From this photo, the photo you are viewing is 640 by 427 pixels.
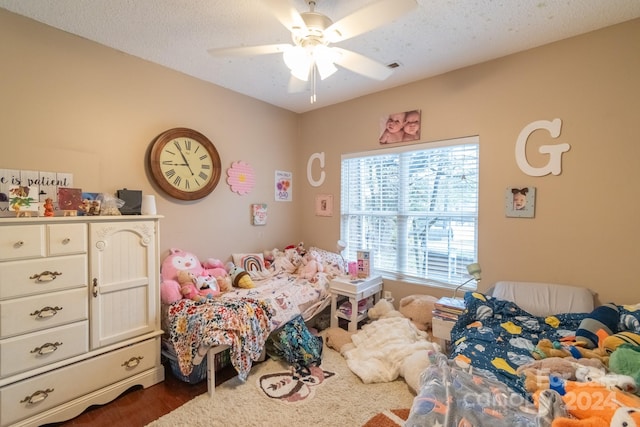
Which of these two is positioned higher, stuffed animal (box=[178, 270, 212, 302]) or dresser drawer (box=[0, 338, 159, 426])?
stuffed animal (box=[178, 270, 212, 302])

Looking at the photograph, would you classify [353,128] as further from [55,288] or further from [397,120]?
[55,288]

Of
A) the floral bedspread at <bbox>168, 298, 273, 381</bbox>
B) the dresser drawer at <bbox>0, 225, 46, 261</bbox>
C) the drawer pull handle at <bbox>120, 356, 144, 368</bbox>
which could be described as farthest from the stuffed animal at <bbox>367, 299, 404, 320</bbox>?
the dresser drawer at <bbox>0, 225, 46, 261</bbox>

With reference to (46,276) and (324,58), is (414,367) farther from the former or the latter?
(46,276)

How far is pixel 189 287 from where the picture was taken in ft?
7.91

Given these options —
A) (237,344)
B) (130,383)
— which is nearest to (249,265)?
(237,344)

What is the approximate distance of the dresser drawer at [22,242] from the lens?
64.3 inches

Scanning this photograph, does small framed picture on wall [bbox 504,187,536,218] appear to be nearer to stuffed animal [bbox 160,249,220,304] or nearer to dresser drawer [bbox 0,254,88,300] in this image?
stuffed animal [bbox 160,249,220,304]

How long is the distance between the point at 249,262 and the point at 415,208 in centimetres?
188

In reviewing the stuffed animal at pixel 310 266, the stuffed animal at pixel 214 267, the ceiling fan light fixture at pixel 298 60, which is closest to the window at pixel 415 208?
the stuffed animal at pixel 310 266

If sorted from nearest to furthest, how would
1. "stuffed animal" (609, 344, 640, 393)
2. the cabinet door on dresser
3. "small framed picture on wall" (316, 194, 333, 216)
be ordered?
1. "stuffed animal" (609, 344, 640, 393)
2. the cabinet door on dresser
3. "small framed picture on wall" (316, 194, 333, 216)

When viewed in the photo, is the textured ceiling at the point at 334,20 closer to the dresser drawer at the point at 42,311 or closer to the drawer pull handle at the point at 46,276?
the drawer pull handle at the point at 46,276

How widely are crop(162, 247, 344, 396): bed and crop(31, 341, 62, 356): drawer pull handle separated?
637 mm

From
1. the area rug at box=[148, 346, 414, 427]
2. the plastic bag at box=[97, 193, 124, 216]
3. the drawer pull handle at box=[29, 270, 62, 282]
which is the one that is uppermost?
the plastic bag at box=[97, 193, 124, 216]

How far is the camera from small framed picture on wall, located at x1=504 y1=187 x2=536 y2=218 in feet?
7.78
